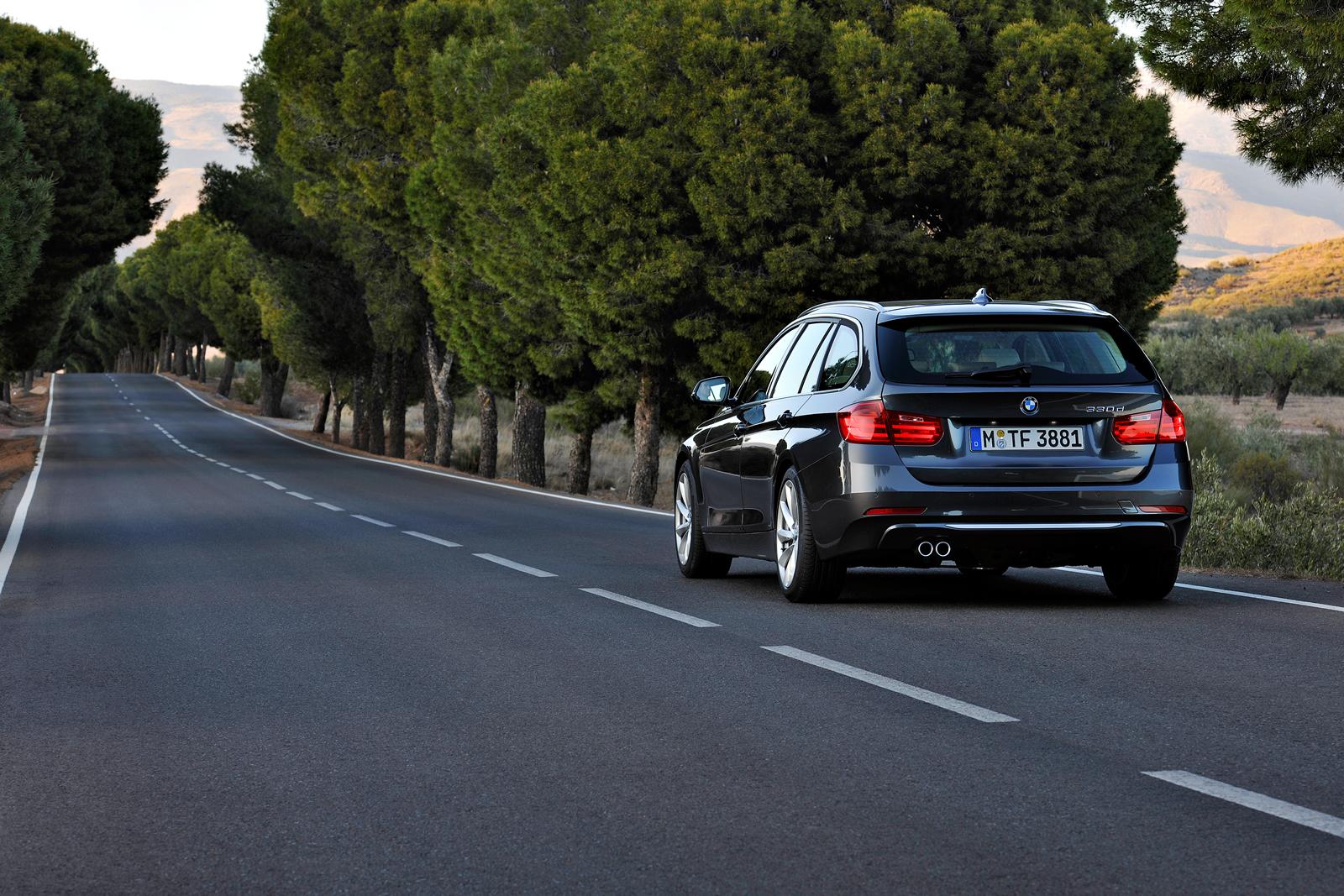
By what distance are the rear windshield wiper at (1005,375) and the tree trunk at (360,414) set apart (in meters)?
46.0

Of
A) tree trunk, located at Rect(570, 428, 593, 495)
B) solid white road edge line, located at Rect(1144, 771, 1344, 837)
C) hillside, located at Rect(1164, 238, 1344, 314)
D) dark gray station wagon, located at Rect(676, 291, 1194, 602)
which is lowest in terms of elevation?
tree trunk, located at Rect(570, 428, 593, 495)

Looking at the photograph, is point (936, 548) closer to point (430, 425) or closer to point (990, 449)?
point (990, 449)

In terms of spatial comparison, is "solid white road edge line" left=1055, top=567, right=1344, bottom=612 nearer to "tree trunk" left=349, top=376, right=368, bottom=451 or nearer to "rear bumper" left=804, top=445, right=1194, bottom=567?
"rear bumper" left=804, top=445, right=1194, bottom=567

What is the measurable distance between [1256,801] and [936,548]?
4446mm

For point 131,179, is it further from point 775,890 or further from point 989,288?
point 775,890

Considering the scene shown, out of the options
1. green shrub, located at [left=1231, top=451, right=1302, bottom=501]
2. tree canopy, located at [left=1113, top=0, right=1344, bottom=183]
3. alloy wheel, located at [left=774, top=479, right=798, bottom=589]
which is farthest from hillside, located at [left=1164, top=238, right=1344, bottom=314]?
alloy wheel, located at [left=774, top=479, right=798, bottom=589]

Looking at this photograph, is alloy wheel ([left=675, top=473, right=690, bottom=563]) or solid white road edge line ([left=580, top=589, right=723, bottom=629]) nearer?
solid white road edge line ([left=580, top=589, right=723, bottom=629])

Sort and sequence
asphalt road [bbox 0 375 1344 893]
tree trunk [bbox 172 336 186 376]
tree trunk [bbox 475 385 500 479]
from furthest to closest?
1. tree trunk [bbox 172 336 186 376]
2. tree trunk [bbox 475 385 500 479]
3. asphalt road [bbox 0 375 1344 893]

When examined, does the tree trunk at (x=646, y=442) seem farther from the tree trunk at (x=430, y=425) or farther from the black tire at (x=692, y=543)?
the tree trunk at (x=430, y=425)

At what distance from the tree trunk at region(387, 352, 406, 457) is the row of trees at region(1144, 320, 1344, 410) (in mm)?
27745

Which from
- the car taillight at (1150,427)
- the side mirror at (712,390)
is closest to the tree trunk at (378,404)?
the side mirror at (712,390)

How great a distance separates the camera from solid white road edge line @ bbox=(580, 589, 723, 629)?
372 inches

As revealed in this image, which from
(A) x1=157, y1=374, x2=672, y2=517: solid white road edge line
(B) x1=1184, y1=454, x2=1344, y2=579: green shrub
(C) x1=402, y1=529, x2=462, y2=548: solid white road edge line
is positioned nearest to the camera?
(B) x1=1184, y1=454, x2=1344, y2=579: green shrub

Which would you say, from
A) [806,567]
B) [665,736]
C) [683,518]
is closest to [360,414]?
[683,518]
